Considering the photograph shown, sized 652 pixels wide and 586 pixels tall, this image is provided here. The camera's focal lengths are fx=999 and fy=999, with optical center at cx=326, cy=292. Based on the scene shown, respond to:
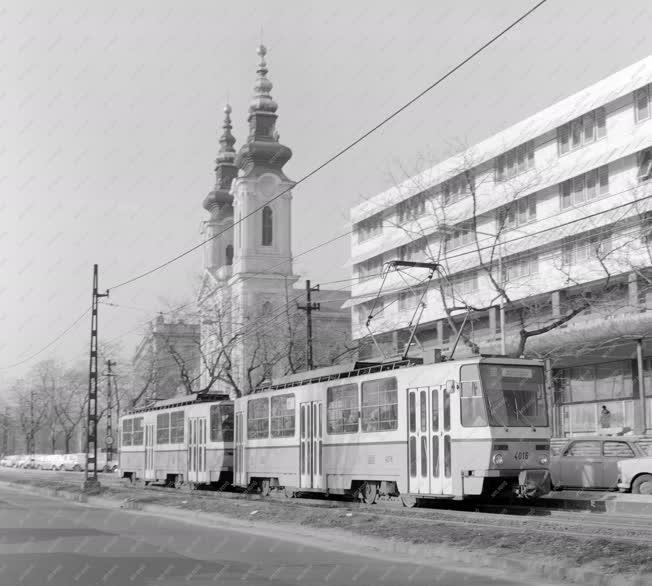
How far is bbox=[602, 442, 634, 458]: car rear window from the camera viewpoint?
75.9ft

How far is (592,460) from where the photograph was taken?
23.4m

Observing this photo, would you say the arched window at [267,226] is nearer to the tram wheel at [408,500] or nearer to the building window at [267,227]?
the building window at [267,227]

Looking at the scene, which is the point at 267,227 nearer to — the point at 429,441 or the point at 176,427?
the point at 176,427

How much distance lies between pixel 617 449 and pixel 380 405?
6.13m

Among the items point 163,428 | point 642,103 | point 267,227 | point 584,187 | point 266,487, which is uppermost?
point 267,227

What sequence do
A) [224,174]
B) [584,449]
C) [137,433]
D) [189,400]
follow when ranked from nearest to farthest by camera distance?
1. [584,449]
2. [189,400]
3. [137,433]
4. [224,174]

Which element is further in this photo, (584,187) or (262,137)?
(262,137)

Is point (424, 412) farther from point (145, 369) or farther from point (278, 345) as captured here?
point (145, 369)

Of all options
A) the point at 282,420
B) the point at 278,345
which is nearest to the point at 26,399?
the point at 278,345

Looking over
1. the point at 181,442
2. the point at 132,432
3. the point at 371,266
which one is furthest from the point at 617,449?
the point at 371,266

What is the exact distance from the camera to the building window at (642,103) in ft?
131

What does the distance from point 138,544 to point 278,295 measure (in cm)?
7371

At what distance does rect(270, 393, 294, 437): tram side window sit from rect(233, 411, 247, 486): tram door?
242 cm

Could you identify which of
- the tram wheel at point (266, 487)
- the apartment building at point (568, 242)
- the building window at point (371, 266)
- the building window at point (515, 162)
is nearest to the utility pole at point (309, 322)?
the apartment building at point (568, 242)
